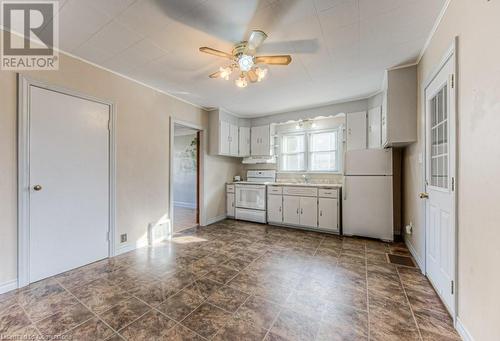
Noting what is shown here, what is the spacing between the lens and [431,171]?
2.22 metres

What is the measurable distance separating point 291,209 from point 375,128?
2.14 m

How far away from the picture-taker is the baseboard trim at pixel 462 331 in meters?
1.38

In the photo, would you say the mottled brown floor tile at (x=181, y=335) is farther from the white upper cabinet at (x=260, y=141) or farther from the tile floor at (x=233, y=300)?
the white upper cabinet at (x=260, y=141)

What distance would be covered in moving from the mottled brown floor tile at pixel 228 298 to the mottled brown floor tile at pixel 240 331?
160mm

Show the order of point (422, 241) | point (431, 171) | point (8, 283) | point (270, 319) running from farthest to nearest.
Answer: point (422, 241), point (431, 171), point (8, 283), point (270, 319)

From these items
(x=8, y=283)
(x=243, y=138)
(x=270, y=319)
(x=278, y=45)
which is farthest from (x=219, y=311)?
(x=243, y=138)

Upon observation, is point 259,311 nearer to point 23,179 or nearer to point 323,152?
point 23,179

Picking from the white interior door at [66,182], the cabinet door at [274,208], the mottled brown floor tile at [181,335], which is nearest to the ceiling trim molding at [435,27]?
the cabinet door at [274,208]

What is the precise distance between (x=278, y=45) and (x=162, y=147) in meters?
2.45

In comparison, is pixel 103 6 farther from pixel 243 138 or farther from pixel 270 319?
pixel 243 138

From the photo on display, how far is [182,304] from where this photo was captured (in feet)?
6.07

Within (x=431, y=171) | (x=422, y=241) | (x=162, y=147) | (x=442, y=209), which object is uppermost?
(x=162, y=147)

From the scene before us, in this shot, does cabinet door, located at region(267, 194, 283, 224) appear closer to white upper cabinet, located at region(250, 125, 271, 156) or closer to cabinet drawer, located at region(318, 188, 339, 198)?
cabinet drawer, located at region(318, 188, 339, 198)

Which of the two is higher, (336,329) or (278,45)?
(278,45)
